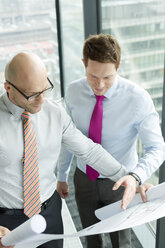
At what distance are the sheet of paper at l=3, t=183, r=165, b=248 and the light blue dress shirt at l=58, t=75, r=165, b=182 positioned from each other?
171mm

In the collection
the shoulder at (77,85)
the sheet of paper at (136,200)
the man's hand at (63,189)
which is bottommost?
the man's hand at (63,189)

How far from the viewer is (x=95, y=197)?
1.73 metres

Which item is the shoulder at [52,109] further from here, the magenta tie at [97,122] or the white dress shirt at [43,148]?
the magenta tie at [97,122]

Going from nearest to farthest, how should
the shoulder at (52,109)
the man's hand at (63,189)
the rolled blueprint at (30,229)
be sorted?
the rolled blueprint at (30,229) → the shoulder at (52,109) → the man's hand at (63,189)

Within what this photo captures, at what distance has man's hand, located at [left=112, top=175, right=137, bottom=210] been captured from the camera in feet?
4.19

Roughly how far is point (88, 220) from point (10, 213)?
55 cm

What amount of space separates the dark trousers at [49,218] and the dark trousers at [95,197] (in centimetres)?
19

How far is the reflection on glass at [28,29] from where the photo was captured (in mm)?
3295

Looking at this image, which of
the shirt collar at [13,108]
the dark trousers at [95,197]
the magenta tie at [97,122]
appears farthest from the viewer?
the dark trousers at [95,197]

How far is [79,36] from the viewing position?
3061 mm

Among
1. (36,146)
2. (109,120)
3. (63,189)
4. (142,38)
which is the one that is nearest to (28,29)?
(142,38)

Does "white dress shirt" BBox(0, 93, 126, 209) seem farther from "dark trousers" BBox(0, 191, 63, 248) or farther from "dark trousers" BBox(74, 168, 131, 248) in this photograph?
"dark trousers" BBox(74, 168, 131, 248)

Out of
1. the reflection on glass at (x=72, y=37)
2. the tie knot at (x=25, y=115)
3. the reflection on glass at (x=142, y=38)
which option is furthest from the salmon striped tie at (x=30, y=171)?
the reflection on glass at (x=72, y=37)

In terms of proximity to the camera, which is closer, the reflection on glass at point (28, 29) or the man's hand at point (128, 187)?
the man's hand at point (128, 187)
